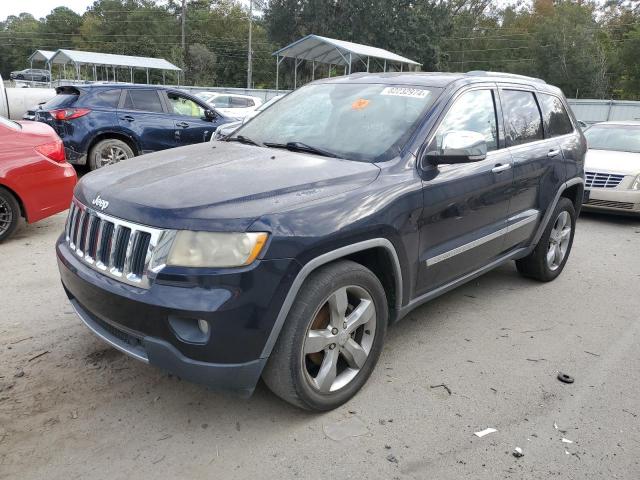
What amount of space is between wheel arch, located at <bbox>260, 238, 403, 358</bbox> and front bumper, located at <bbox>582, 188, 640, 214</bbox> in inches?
234

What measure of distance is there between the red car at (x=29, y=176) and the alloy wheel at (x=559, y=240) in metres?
4.99

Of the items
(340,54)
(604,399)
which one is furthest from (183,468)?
(340,54)

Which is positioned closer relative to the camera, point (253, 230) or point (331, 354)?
point (253, 230)

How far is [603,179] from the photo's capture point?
8070 millimetres

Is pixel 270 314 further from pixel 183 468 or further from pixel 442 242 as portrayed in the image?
pixel 442 242

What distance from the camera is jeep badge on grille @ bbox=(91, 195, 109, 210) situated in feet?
8.83

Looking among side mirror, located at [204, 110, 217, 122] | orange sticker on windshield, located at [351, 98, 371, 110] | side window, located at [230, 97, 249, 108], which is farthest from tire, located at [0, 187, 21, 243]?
side window, located at [230, 97, 249, 108]

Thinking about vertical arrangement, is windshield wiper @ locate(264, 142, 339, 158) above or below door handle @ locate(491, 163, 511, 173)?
above

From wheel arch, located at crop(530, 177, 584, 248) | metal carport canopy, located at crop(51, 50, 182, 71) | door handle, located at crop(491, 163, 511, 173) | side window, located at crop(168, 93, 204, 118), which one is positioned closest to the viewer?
door handle, located at crop(491, 163, 511, 173)

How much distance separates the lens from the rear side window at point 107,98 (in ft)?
28.9

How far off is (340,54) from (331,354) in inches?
945

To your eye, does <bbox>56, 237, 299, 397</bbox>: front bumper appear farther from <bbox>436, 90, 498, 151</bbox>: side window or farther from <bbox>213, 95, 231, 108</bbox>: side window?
<bbox>213, 95, 231, 108</bbox>: side window

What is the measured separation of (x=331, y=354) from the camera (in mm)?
2828

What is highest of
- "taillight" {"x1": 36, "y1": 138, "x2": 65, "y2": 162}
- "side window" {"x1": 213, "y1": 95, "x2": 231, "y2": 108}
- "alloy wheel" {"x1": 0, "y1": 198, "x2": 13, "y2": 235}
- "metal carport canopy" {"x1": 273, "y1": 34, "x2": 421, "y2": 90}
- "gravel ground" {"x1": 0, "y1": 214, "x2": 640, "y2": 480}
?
"metal carport canopy" {"x1": 273, "y1": 34, "x2": 421, "y2": 90}
